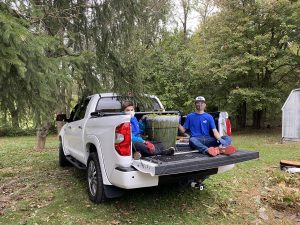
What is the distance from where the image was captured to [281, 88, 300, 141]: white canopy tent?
47.6 ft

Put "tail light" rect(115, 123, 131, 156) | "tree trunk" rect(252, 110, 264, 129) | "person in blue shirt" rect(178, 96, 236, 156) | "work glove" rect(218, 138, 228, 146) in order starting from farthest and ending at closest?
"tree trunk" rect(252, 110, 264, 129) → "person in blue shirt" rect(178, 96, 236, 156) → "work glove" rect(218, 138, 228, 146) → "tail light" rect(115, 123, 131, 156)

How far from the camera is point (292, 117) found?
1478 centimetres

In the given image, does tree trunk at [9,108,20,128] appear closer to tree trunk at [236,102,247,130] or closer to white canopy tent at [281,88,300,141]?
white canopy tent at [281,88,300,141]

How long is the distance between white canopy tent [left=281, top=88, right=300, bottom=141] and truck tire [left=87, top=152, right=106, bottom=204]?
11940mm

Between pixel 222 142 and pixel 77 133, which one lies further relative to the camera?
pixel 77 133

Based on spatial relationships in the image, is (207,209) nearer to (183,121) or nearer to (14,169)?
(183,121)

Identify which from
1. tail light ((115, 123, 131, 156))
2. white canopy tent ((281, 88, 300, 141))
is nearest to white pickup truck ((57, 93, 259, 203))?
tail light ((115, 123, 131, 156))

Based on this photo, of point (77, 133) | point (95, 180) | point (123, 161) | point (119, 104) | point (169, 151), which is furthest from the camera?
point (119, 104)

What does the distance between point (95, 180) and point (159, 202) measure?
1.05 metres

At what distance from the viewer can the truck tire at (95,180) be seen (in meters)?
4.76

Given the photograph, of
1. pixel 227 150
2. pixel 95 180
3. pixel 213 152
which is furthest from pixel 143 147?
pixel 227 150

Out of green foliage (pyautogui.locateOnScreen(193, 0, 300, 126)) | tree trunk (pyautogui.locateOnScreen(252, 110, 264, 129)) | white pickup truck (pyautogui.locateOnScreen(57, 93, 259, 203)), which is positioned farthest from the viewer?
tree trunk (pyautogui.locateOnScreen(252, 110, 264, 129))

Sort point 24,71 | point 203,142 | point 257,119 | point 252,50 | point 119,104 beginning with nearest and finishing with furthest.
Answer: point 24,71, point 203,142, point 119,104, point 252,50, point 257,119

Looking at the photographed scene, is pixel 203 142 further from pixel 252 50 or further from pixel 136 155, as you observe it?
pixel 252 50
